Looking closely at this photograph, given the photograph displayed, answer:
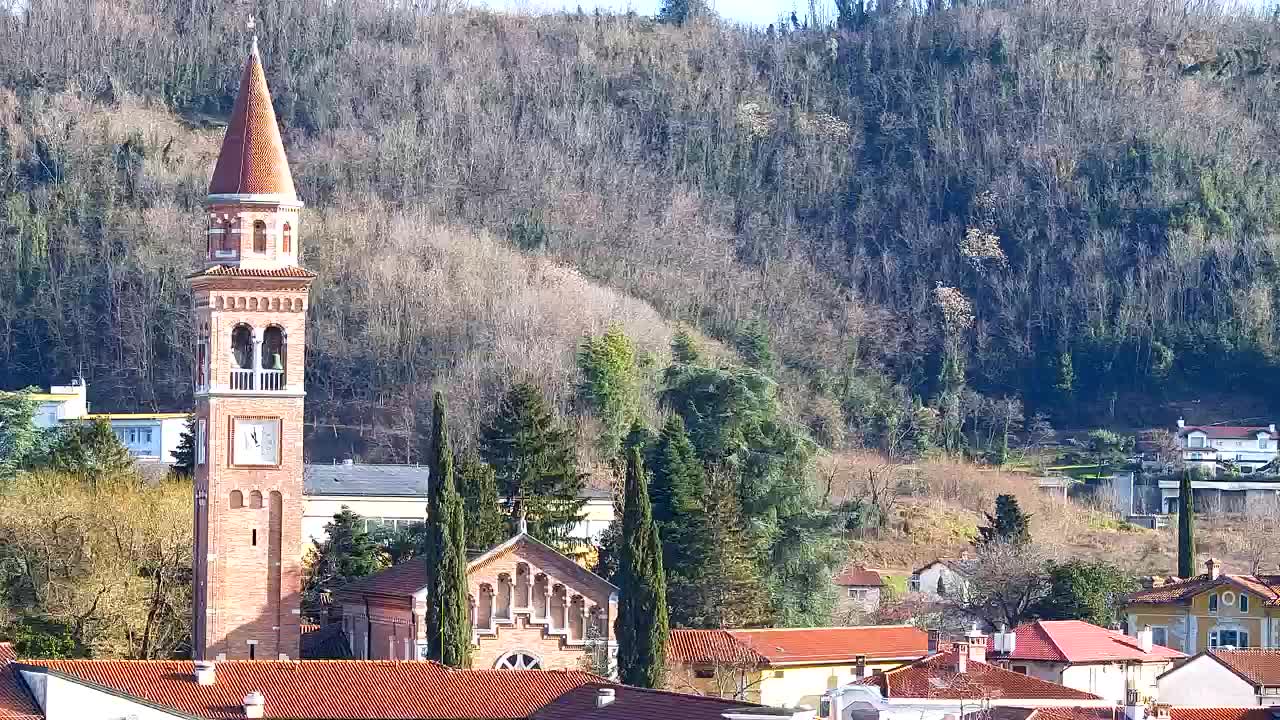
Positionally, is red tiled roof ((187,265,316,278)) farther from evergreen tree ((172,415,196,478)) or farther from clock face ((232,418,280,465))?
evergreen tree ((172,415,196,478))

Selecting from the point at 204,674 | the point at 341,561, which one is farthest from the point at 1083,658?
the point at 204,674

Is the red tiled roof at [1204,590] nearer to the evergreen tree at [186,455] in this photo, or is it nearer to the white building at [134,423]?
the evergreen tree at [186,455]

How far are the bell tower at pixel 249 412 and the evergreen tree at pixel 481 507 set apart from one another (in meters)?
6.60

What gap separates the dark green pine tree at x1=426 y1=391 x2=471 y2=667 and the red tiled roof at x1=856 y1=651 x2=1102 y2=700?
8.10 m

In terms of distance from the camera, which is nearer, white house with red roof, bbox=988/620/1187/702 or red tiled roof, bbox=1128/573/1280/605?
white house with red roof, bbox=988/620/1187/702

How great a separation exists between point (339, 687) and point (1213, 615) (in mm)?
32680

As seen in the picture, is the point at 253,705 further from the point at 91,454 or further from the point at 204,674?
the point at 91,454

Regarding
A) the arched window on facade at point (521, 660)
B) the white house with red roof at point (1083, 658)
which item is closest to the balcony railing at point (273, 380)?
the arched window on facade at point (521, 660)

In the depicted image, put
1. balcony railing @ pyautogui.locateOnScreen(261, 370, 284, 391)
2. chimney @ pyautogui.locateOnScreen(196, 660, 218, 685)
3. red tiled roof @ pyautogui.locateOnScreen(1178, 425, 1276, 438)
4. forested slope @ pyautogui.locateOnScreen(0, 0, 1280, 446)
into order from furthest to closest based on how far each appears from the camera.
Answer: red tiled roof @ pyautogui.locateOnScreen(1178, 425, 1276, 438) < forested slope @ pyautogui.locateOnScreen(0, 0, 1280, 446) < balcony railing @ pyautogui.locateOnScreen(261, 370, 284, 391) < chimney @ pyautogui.locateOnScreen(196, 660, 218, 685)

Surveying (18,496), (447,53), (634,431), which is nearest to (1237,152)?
(447,53)

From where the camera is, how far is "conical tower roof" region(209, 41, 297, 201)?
59.9m

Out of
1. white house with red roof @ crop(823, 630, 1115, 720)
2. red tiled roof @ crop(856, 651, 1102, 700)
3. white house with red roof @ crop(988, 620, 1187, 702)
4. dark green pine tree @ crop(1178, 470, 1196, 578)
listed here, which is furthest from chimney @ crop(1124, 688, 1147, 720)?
dark green pine tree @ crop(1178, 470, 1196, 578)

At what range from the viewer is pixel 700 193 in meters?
140

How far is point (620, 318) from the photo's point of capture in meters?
110
